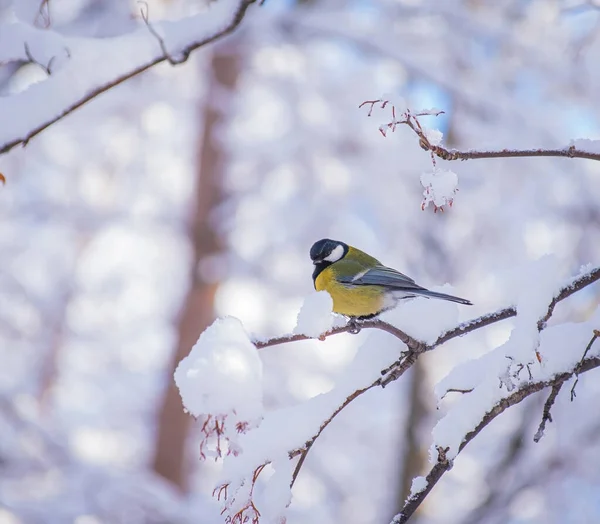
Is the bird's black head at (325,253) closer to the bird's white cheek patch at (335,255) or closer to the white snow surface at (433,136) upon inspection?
the bird's white cheek patch at (335,255)

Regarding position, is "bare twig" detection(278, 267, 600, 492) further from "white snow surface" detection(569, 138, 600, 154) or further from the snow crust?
the snow crust

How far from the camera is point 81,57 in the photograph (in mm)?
1486

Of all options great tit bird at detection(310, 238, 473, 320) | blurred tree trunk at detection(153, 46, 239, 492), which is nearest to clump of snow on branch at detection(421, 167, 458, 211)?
great tit bird at detection(310, 238, 473, 320)

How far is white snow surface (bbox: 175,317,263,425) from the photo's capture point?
0.92 meters

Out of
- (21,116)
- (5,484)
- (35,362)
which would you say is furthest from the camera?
(35,362)

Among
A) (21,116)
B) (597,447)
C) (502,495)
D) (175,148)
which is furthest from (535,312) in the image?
(175,148)

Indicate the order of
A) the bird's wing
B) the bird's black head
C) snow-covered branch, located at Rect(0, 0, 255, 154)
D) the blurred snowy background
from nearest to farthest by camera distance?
snow-covered branch, located at Rect(0, 0, 255, 154) → the bird's wing → the bird's black head → the blurred snowy background

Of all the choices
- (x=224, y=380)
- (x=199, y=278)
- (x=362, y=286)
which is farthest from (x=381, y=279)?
(x=199, y=278)

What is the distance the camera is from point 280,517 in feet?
3.71

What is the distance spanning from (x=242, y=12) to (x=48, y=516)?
3589mm

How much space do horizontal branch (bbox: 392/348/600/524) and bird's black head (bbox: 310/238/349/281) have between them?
1831mm

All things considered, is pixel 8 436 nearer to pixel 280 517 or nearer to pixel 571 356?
pixel 280 517

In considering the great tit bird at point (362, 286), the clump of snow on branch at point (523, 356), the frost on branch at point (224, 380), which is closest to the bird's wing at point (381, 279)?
the great tit bird at point (362, 286)

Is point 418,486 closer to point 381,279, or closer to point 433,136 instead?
point 433,136
